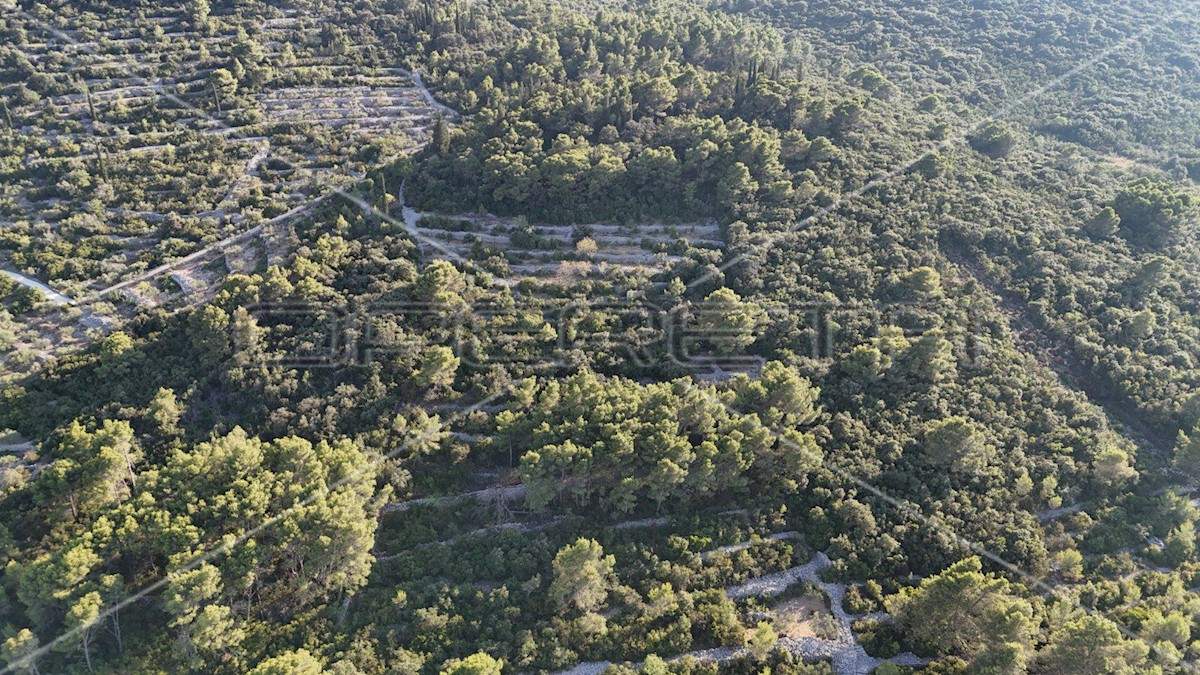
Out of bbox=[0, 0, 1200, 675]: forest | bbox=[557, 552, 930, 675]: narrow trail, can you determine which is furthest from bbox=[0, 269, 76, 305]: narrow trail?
bbox=[557, 552, 930, 675]: narrow trail

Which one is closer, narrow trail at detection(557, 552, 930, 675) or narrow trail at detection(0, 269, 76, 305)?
narrow trail at detection(557, 552, 930, 675)

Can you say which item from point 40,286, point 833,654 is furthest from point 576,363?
point 40,286

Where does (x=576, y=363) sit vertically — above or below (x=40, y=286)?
below

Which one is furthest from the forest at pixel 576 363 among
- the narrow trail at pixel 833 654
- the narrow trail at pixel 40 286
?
the narrow trail at pixel 40 286

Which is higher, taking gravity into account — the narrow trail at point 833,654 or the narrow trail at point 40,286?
the narrow trail at point 40,286

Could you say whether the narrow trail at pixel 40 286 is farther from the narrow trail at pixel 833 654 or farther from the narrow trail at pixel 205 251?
the narrow trail at pixel 833 654

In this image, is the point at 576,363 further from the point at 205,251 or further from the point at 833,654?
the point at 205,251

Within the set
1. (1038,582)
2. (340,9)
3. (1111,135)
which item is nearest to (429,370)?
(1038,582)

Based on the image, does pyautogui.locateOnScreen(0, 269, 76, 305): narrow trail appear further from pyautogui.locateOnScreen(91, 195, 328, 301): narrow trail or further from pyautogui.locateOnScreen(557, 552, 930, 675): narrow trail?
pyautogui.locateOnScreen(557, 552, 930, 675): narrow trail
